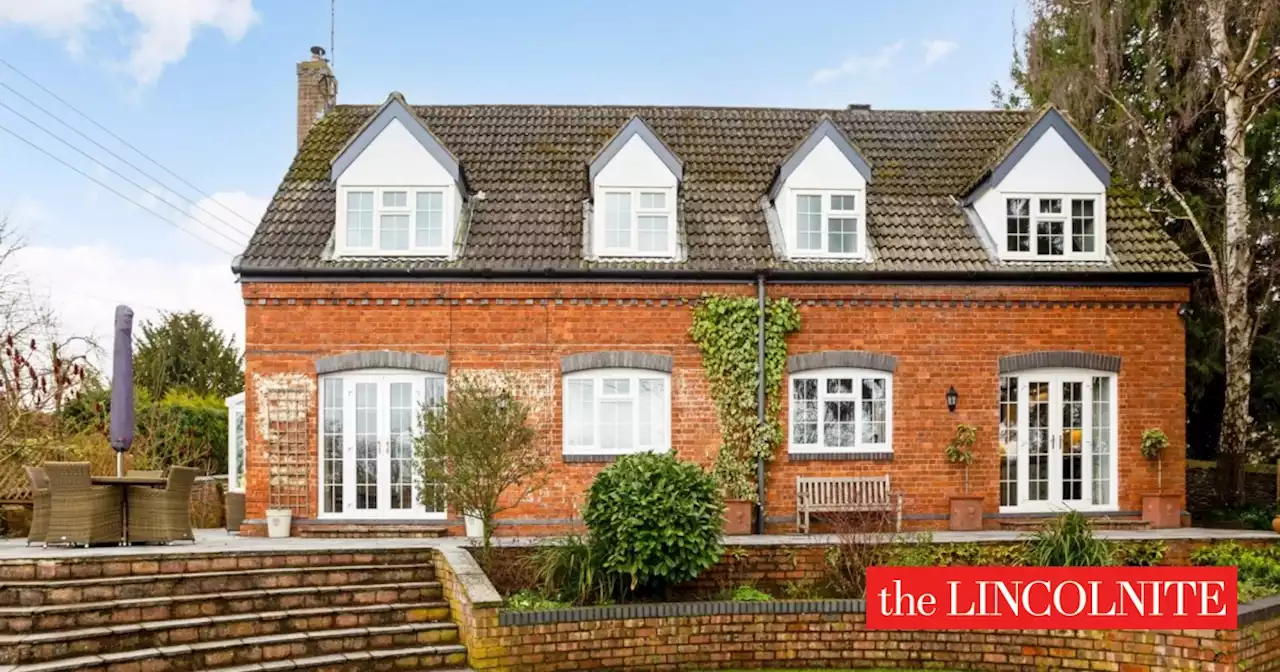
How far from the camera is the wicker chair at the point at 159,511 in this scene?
1271cm

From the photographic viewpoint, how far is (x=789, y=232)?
54.5ft

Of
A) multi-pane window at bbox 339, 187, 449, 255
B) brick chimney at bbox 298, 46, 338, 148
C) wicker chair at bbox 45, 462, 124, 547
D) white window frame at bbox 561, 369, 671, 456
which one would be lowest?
wicker chair at bbox 45, 462, 124, 547

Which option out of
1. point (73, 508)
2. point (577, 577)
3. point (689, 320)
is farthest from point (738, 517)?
point (73, 508)

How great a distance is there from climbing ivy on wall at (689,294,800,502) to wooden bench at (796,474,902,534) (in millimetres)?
737

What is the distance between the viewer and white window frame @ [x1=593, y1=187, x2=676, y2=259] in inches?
643

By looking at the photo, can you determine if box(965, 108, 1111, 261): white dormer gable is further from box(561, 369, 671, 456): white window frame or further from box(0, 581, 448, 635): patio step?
box(0, 581, 448, 635): patio step

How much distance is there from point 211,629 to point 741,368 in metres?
8.40

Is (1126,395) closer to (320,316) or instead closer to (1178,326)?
(1178,326)

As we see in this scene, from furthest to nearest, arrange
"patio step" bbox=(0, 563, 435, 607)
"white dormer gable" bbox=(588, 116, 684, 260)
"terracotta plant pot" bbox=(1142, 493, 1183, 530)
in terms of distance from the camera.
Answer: "white dormer gable" bbox=(588, 116, 684, 260) < "terracotta plant pot" bbox=(1142, 493, 1183, 530) < "patio step" bbox=(0, 563, 435, 607)

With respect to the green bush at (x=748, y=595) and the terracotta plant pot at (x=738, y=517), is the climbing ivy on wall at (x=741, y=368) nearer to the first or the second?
the terracotta plant pot at (x=738, y=517)

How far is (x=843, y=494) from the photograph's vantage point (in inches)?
628

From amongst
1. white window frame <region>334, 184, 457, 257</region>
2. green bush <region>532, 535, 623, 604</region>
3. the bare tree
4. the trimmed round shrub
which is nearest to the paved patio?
the trimmed round shrub

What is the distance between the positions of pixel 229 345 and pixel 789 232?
25941 millimetres

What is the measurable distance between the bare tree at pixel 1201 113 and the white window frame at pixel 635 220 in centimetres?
1035
